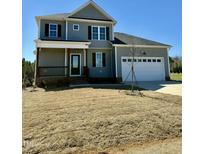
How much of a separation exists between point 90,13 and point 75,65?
12.7 feet

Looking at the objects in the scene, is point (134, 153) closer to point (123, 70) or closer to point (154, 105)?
point (154, 105)

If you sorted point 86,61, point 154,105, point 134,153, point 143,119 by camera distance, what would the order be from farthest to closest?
point 86,61
point 154,105
point 143,119
point 134,153

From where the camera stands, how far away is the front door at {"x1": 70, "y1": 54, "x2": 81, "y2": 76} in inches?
519

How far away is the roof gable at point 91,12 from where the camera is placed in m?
13.5

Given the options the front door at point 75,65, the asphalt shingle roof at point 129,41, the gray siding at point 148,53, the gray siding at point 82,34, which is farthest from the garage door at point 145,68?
the front door at point 75,65

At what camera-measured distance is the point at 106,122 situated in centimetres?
405

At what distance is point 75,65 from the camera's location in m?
13.3

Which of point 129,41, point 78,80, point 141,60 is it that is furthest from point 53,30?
point 141,60

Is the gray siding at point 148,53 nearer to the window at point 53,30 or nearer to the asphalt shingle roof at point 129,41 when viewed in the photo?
the asphalt shingle roof at point 129,41

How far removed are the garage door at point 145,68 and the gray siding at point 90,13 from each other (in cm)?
345

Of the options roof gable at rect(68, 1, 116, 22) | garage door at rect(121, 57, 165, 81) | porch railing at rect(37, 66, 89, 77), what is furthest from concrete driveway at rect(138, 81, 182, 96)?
roof gable at rect(68, 1, 116, 22)

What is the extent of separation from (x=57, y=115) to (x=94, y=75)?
912cm

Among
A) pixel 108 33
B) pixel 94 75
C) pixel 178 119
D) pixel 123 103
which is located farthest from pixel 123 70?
A: pixel 178 119

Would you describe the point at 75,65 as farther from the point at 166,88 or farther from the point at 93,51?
the point at 166,88
